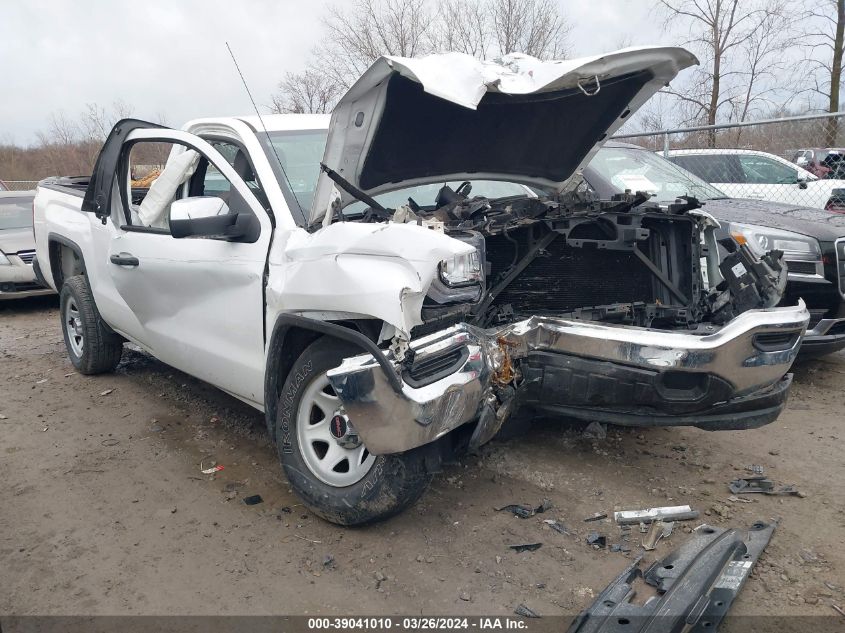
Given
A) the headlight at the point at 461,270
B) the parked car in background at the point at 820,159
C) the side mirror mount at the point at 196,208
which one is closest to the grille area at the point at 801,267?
the headlight at the point at 461,270

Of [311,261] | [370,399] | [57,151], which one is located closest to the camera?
[370,399]

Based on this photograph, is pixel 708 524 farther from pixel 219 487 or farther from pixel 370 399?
pixel 219 487

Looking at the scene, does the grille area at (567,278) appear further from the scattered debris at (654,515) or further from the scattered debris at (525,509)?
the scattered debris at (654,515)

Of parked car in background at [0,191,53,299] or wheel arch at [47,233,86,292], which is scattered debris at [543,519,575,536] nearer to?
wheel arch at [47,233,86,292]

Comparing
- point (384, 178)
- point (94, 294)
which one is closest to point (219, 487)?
point (384, 178)

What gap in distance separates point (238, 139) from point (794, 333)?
297cm

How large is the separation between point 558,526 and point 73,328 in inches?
181

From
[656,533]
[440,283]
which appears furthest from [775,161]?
[440,283]

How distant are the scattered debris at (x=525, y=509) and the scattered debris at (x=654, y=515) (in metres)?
0.33

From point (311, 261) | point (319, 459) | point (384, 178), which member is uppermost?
point (384, 178)

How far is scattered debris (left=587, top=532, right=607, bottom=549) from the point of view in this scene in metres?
2.99

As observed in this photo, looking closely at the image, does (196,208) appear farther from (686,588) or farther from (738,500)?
(738,500)

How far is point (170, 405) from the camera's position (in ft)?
16.2

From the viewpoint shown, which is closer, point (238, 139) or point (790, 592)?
point (790, 592)
